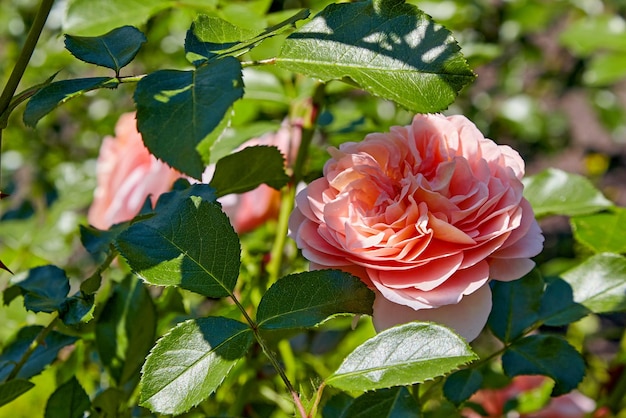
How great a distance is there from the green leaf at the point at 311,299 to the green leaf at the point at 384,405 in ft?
0.20

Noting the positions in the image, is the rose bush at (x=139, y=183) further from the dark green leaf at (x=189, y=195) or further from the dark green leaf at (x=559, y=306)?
the dark green leaf at (x=559, y=306)

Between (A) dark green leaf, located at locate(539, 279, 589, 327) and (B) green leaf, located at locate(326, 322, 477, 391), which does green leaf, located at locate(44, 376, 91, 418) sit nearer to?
(B) green leaf, located at locate(326, 322, 477, 391)

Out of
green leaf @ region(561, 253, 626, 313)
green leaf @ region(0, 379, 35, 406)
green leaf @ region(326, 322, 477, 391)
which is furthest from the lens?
green leaf @ region(561, 253, 626, 313)

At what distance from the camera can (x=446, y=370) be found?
430 millimetres

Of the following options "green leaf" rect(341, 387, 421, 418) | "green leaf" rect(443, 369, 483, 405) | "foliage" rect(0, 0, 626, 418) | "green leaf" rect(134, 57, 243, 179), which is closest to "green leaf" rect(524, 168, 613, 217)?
"foliage" rect(0, 0, 626, 418)

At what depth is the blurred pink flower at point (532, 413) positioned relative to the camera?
97 centimetres

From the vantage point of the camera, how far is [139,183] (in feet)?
2.64

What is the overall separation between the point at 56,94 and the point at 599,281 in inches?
18.3

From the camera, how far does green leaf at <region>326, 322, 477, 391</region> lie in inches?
17.3

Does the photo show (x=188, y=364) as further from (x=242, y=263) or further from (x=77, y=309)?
(x=242, y=263)

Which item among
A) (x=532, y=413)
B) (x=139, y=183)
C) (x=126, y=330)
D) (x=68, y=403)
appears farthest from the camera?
(x=532, y=413)

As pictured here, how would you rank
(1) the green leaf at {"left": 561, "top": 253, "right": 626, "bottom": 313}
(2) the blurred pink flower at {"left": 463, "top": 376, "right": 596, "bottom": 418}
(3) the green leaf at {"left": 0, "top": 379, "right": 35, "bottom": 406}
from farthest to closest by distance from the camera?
1. (2) the blurred pink flower at {"left": 463, "top": 376, "right": 596, "bottom": 418}
2. (1) the green leaf at {"left": 561, "top": 253, "right": 626, "bottom": 313}
3. (3) the green leaf at {"left": 0, "top": 379, "right": 35, "bottom": 406}

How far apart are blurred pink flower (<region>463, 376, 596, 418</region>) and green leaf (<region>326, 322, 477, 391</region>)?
0.51m

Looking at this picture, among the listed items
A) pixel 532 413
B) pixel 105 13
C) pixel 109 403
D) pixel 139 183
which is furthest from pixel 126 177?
pixel 532 413
